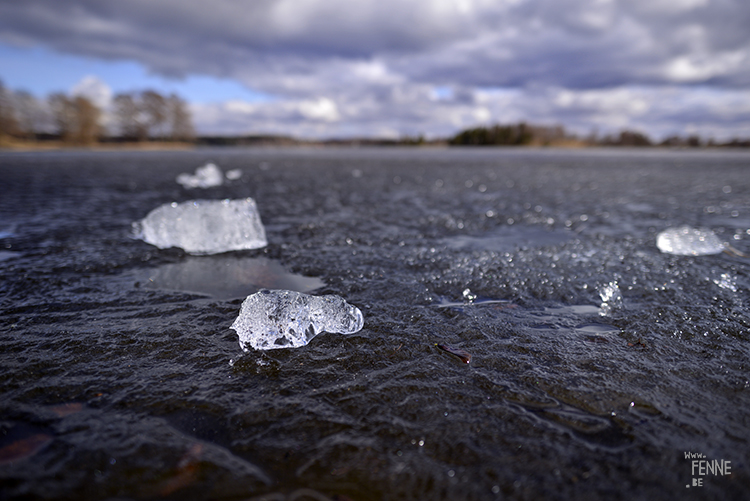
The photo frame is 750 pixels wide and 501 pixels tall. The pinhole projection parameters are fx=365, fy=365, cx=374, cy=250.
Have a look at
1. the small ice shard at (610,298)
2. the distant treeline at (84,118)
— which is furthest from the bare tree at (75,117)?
the small ice shard at (610,298)

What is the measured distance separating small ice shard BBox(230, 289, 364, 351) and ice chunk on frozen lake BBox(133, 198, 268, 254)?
7.86 ft

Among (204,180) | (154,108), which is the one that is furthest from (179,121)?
(204,180)

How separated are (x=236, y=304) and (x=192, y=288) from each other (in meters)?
0.69

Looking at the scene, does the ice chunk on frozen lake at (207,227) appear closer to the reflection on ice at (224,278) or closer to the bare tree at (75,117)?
the reflection on ice at (224,278)

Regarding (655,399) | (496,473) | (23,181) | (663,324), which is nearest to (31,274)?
(496,473)

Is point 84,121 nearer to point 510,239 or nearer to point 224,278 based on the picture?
point 224,278

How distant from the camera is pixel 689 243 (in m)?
4.76

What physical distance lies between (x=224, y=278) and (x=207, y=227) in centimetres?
138

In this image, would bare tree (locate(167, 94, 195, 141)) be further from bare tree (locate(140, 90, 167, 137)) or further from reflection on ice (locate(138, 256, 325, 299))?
reflection on ice (locate(138, 256, 325, 299))

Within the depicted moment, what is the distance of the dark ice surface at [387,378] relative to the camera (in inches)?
62.1

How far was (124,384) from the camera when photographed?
2143mm

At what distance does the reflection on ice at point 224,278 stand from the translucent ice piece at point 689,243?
4570 mm

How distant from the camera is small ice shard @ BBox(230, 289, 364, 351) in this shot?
2.60 meters

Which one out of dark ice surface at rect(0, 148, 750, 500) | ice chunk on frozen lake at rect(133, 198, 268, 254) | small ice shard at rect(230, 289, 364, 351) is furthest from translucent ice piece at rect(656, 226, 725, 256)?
ice chunk on frozen lake at rect(133, 198, 268, 254)
